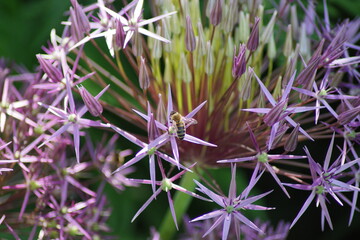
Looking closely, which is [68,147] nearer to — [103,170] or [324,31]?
[103,170]

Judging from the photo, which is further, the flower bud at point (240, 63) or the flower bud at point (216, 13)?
the flower bud at point (216, 13)

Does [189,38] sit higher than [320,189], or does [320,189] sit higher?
[189,38]

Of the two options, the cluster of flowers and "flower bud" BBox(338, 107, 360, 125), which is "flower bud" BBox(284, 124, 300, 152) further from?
"flower bud" BBox(338, 107, 360, 125)

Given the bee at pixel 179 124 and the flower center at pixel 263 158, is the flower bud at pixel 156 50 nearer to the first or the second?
the bee at pixel 179 124

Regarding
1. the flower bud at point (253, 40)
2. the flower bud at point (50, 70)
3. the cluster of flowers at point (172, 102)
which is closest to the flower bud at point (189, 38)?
the cluster of flowers at point (172, 102)

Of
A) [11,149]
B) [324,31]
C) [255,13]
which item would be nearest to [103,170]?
[11,149]

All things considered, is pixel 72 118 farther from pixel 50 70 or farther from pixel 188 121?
pixel 188 121

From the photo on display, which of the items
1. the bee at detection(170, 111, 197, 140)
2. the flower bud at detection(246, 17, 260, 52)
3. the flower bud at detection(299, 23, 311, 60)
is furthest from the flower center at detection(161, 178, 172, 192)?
the flower bud at detection(299, 23, 311, 60)

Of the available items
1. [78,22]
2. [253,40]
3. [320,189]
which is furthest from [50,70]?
[320,189]
